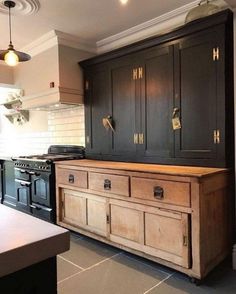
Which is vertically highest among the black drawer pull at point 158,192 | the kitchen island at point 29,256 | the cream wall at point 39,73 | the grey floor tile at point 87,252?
the cream wall at point 39,73

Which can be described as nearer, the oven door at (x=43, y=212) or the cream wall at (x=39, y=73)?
the oven door at (x=43, y=212)

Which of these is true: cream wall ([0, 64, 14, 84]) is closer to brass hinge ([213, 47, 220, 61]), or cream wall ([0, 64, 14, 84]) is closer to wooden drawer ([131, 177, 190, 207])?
wooden drawer ([131, 177, 190, 207])

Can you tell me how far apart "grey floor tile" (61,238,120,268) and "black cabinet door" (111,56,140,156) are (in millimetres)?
→ 1036

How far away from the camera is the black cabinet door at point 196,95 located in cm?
236

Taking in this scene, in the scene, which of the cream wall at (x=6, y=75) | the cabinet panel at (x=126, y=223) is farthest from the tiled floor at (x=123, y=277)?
the cream wall at (x=6, y=75)

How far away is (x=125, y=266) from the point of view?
2391 millimetres

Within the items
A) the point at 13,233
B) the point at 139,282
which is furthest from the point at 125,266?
the point at 13,233

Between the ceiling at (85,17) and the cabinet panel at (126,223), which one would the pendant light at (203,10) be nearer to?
the ceiling at (85,17)

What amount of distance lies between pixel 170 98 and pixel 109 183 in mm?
1029

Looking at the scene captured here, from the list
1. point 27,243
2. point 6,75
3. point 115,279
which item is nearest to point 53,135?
point 6,75

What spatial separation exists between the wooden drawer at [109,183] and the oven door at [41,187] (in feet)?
2.56

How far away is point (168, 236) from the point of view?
2186 millimetres

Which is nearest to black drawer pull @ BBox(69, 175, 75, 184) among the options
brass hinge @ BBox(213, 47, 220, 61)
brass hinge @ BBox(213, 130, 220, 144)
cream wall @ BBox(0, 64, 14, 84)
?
brass hinge @ BBox(213, 130, 220, 144)

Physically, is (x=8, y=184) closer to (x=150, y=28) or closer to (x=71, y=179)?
(x=71, y=179)
